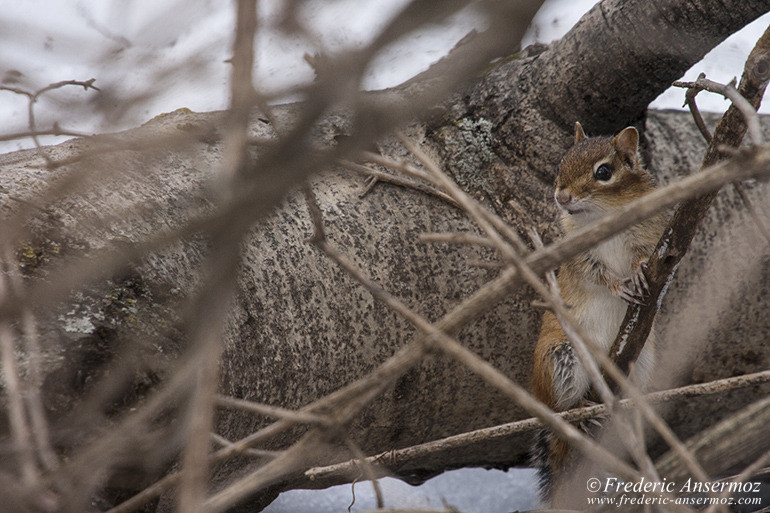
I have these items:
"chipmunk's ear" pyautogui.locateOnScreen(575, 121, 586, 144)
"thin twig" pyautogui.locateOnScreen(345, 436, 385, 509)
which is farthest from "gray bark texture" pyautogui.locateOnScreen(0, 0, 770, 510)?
"thin twig" pyautogui.locateOnScreen(345, 436, 385, 509)

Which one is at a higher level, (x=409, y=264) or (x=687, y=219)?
(x=409, y=264)

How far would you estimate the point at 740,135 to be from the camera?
121 centimetres

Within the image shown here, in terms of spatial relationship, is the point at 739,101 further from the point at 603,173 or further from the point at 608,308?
the point at 608,308

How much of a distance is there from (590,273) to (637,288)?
0.36 meters

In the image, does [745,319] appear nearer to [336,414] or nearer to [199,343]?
[336,414]

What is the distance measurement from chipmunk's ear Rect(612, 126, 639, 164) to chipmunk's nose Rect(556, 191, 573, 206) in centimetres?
21

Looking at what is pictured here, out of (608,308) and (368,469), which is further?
(608,308)

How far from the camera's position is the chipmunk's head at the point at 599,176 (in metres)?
1.77

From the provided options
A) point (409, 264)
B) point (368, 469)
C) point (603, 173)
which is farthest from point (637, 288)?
point (368, 469)

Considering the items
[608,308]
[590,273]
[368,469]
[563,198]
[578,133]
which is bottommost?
[608,308]

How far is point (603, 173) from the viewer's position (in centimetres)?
188

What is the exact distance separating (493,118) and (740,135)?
72 cm

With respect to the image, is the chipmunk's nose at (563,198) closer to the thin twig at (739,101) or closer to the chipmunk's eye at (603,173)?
the chipmunk's eye at (603,173)

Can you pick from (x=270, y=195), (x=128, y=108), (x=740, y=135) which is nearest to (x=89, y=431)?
(x=128, y=108)
